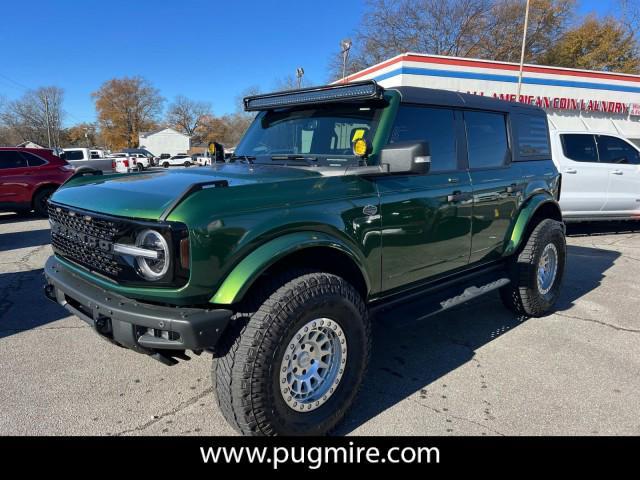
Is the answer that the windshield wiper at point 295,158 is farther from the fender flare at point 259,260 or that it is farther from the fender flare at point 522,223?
the fender flare at point 522,223

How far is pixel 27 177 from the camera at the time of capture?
10570 mm

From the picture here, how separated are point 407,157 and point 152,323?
1.64 m

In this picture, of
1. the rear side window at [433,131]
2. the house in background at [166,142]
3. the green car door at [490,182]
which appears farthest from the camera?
the house in background at [166,142]

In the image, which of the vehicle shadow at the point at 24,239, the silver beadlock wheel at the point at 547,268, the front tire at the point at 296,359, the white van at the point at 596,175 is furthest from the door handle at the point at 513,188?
the vehicle shadow at the point at 24,239

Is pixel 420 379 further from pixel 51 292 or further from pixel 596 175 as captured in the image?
pixel 596 175

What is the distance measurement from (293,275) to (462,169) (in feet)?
6.13

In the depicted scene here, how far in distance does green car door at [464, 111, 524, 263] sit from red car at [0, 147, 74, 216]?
10.3 metres

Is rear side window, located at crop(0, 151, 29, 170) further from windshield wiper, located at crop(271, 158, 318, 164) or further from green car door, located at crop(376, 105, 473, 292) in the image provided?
green car door, located at crop(376, 105, 473, 292)

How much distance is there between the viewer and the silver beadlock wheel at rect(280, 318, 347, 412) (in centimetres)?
240

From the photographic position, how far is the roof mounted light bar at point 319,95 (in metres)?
2.93

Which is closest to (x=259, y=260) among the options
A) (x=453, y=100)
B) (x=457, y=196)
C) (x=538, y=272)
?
(x=457, y=196)
